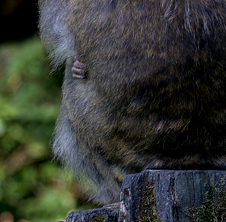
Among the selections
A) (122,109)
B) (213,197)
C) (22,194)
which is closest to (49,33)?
(122,109)

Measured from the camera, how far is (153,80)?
202 centimetres

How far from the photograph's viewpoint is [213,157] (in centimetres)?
219

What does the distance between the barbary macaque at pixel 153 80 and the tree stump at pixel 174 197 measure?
0.27m

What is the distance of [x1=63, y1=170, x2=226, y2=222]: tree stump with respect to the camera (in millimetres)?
1839

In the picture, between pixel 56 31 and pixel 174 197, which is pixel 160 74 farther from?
pixel 56 31

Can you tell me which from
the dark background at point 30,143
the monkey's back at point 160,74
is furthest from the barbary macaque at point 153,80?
the dark background at point 30,143

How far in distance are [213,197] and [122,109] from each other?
70 cm

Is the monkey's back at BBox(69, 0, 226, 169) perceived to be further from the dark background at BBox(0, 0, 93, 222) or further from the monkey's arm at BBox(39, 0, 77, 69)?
the dark background at BBox(0, 0, 93, 222)

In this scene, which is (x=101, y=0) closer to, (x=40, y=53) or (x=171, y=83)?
(x=171, y=83)

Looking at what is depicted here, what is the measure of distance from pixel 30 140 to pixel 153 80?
2.83 meters

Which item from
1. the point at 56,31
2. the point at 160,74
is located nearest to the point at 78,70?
the point at 56,31

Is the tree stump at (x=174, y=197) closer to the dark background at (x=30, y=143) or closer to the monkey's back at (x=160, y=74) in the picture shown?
the monkey's back at (x=160, y=74)

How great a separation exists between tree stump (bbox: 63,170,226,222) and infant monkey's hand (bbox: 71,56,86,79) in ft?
2.76

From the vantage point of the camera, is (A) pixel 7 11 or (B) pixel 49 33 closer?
(B) pixel 49 33
